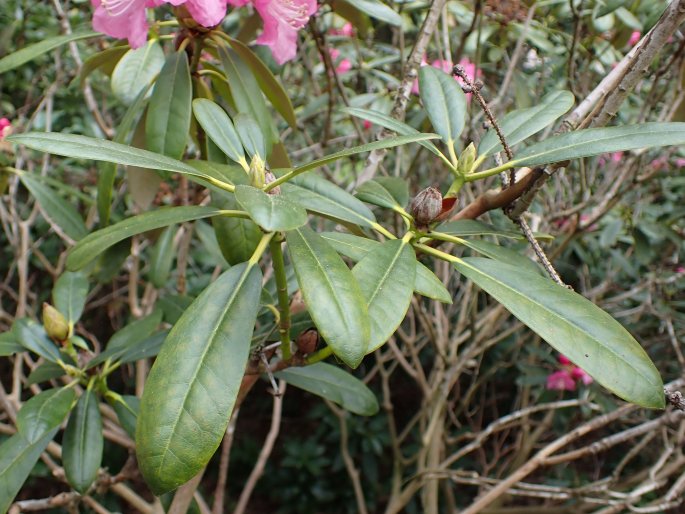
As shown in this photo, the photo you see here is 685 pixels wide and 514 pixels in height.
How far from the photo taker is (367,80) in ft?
6.62

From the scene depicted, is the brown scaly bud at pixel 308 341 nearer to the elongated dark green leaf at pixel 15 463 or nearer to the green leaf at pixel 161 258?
the elongated dark green leaf at pixel 15 463

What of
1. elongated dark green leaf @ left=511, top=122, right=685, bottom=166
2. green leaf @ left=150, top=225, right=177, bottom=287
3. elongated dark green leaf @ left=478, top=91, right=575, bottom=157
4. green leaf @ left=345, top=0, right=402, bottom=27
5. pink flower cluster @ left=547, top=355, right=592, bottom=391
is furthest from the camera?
pink flower cluster @ left=547, top=355, right=592, bottom=391

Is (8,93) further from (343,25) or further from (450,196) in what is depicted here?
(450,196)

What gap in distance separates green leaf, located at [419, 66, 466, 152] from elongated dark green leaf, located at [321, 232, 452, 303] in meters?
0.17

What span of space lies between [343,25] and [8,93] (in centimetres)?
173

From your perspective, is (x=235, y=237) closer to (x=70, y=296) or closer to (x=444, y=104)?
(x=444, y=104)

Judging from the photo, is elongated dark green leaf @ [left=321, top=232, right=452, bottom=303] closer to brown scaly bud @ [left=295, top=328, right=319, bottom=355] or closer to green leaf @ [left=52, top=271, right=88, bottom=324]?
brown scaly bud @ [left=295, top=328, right=319, bottom=355]

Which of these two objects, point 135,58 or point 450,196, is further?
point 135,58

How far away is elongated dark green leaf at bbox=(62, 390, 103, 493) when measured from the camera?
0.85 m

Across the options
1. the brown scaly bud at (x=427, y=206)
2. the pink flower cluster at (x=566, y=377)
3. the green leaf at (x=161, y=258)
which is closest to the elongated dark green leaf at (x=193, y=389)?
the brown scaly bud at (x=427, y=206)

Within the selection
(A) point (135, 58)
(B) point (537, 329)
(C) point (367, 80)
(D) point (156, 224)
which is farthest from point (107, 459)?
(B) point (537, 329)

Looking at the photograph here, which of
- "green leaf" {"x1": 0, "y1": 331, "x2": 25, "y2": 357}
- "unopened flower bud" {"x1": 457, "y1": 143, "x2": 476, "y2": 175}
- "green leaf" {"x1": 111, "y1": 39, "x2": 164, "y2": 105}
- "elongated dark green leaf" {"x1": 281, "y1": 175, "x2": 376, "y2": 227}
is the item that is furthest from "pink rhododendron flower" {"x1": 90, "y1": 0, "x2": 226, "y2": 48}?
"green leaf" {"x1": 0, "y1": 331, "x2": 25, "y2": 357}

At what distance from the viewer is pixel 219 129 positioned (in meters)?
0.70

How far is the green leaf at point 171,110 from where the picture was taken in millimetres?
863
